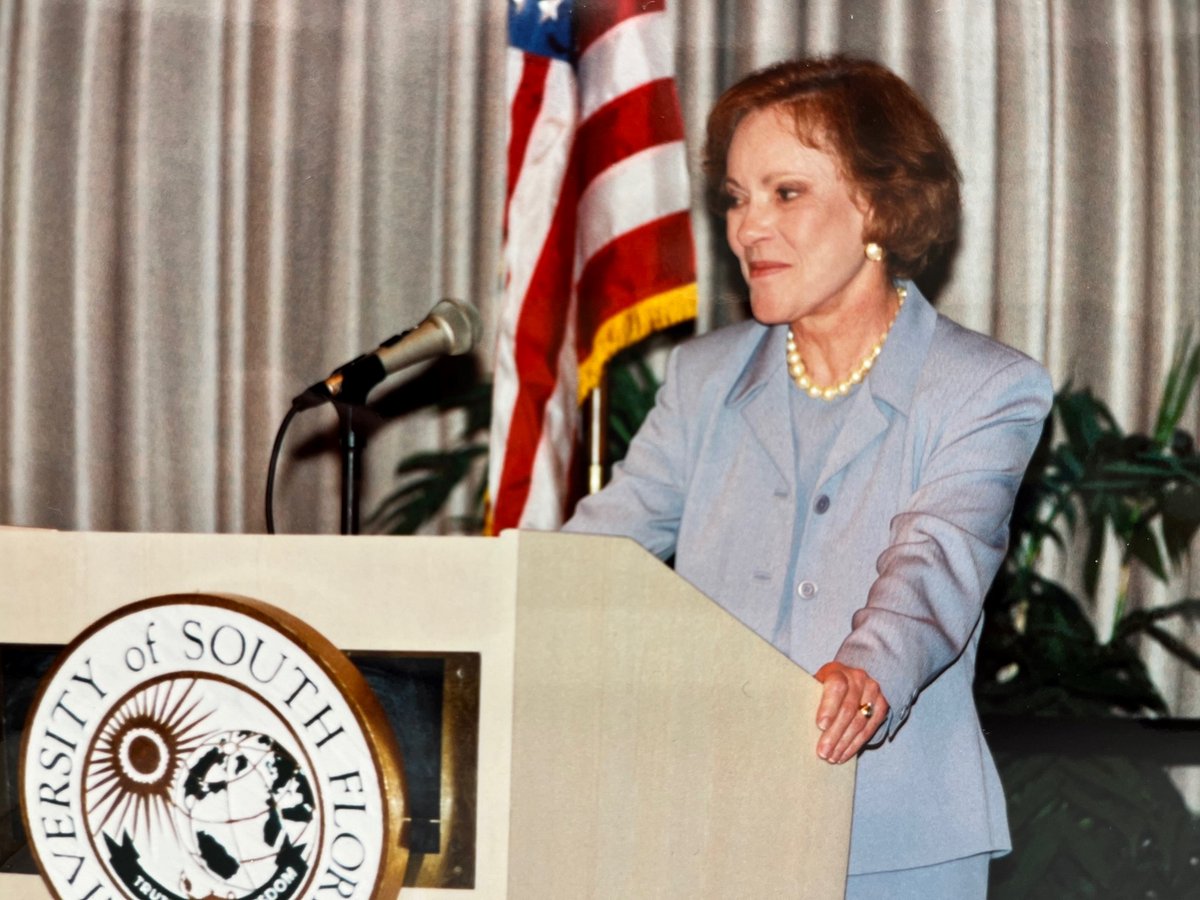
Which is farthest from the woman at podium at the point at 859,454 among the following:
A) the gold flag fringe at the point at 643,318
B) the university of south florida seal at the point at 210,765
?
the gold flag fringe at the point at 643,318

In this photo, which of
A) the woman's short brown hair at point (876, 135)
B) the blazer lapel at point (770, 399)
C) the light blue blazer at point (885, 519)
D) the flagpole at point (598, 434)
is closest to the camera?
the light blue blazer at point (885, 519)

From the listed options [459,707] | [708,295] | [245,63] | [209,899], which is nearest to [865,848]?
[459,707]

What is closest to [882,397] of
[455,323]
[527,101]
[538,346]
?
[455,323]

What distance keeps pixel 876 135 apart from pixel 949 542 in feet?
1.97

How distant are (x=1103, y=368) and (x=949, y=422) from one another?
1593 millimetres

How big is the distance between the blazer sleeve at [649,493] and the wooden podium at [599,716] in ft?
1.86

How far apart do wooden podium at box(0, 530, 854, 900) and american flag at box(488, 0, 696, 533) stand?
143cm

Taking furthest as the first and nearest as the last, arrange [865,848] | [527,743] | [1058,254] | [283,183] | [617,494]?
[283,183], [1058,254], [617,494], [865,848], [527,743]

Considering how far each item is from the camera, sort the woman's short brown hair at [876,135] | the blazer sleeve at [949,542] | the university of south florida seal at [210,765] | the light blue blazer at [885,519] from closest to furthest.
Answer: the university of south florida seal at [210,765]
the blazer sleeve at [949,542]
the light blue blazer at [885,519]
the woman's short brown hair at [876,135]

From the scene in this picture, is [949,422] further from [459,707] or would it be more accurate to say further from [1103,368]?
[1103,368]

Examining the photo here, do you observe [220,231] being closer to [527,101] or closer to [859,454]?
[527,101]

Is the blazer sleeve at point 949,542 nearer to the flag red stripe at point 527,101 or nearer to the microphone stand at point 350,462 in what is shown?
the microphone stand at point 350,462

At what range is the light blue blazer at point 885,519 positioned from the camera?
1.37 metres

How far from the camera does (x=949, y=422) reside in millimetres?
1522
